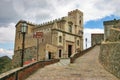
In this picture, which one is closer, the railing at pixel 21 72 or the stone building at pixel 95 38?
the railing at pixel 21 72

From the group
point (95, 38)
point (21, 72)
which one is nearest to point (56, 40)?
point (95, 38)

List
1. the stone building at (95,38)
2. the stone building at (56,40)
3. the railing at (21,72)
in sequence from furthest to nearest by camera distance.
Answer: the stone building at (95,38), the stone building at (56,40), the railing at (21,72)

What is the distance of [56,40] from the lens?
43.0 metres

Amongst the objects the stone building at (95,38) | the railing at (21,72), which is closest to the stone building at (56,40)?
the stone building at (95,38)

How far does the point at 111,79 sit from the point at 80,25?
41077mm

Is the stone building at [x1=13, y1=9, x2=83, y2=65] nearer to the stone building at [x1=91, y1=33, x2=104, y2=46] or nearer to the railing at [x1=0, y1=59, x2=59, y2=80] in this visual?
the stone building at [x1=91, y1=33, x2=104, y2=46]

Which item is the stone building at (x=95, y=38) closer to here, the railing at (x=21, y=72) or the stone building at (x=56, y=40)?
the stone building at (x=56, y=40)

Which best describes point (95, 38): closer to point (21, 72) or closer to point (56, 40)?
point (56, 40)

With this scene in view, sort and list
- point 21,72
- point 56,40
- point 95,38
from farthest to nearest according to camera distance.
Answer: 1. point 95,38
2. point 56,40
3. point 21,72

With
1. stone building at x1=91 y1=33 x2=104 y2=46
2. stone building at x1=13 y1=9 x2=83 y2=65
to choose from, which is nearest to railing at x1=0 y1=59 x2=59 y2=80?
stone building at x1=13 y1=9 x2=83 y2=65

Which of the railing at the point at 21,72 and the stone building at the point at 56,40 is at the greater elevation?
the stone building at the point at 56,40

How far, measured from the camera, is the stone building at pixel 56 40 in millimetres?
41344

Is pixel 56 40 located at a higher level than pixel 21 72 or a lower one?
higher

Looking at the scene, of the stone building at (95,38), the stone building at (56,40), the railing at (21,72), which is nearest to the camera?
the railing at (21,72)
